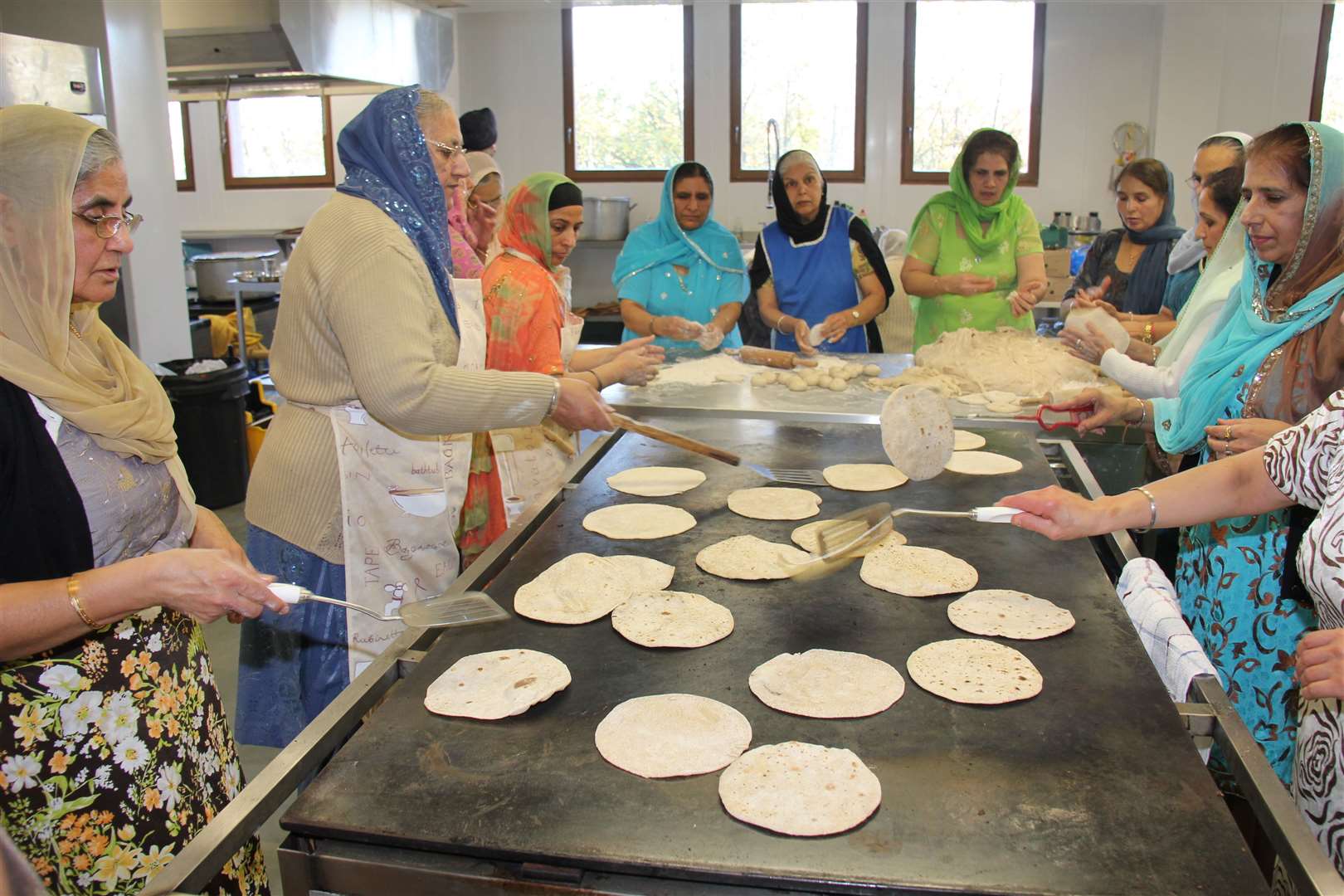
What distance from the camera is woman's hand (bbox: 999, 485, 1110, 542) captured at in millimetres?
1614

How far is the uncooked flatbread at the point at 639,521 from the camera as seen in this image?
1.99m

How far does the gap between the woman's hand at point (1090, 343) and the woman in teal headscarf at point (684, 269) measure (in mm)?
1524

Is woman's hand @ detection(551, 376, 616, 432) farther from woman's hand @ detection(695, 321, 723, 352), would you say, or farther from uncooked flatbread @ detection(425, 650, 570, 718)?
woman's hand @ detection(695, 321, 723, 352)

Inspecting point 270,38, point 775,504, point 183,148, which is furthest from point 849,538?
point 183,148

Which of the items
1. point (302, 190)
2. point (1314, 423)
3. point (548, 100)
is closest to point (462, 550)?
point (1314, 423)

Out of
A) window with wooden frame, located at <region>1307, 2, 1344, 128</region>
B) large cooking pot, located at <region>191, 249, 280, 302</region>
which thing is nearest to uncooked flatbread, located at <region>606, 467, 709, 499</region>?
large cooking pot, located at <region>191, 249, 280, 302</region>

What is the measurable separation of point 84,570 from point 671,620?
89 centimetres

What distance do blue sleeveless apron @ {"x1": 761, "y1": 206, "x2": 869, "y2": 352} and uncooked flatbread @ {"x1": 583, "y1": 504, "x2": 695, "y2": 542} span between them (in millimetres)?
2086

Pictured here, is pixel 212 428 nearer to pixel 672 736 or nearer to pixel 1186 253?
pixel 672 736

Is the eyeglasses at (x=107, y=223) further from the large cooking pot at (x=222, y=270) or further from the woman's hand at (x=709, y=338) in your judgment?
the large cooking pot at (x=222, y=270)

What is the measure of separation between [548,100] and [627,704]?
297 inches

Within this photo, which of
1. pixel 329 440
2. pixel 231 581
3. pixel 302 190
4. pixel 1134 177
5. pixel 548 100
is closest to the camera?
pixel 231 581

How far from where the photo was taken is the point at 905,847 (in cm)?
104

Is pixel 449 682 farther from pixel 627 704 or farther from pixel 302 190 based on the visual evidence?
pixel 302 190
